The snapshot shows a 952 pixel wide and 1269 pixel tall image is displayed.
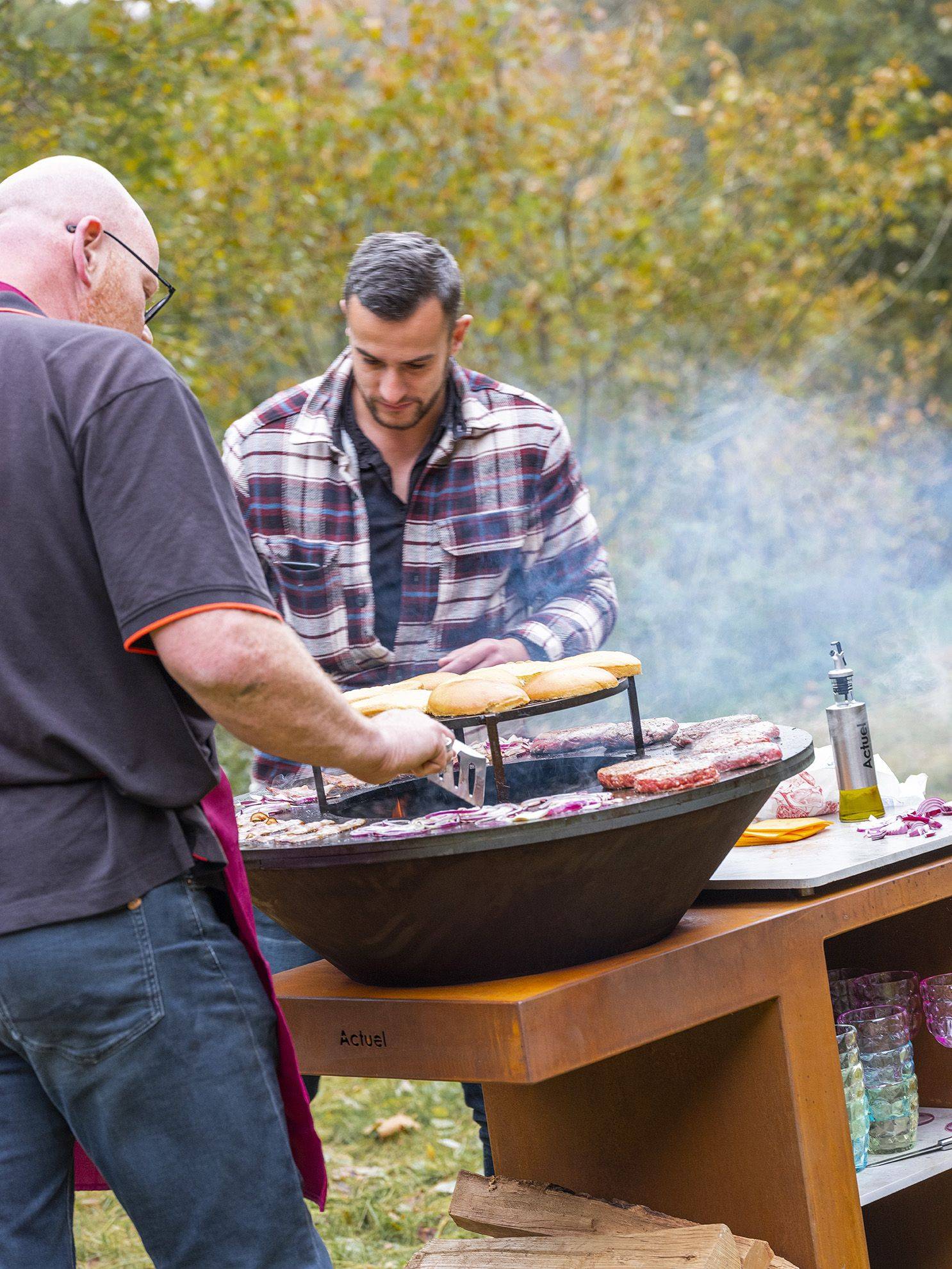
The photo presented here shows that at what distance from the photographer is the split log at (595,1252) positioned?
71.4 inches

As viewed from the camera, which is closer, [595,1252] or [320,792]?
[595,1252]

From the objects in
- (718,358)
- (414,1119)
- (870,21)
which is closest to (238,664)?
(414,1119)

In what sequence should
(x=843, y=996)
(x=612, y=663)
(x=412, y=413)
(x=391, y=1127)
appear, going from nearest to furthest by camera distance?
1. (x=612, y=663)
2. (x=843, y=996)
3. (x=412, y=413)
4. (x=391, y=1127)

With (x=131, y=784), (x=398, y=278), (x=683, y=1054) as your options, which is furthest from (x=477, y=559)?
(x=131, y=784)

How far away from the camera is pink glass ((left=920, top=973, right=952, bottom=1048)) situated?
2.36m

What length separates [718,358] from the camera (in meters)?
7.97

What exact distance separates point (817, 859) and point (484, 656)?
2.49 ft

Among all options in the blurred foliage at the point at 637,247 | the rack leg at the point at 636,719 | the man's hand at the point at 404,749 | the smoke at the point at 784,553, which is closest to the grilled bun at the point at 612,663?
the rack leg at the point at 636,719

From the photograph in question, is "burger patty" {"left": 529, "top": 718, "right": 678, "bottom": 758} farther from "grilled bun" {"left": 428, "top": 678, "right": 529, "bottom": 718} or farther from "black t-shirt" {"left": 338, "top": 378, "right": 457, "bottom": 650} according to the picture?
"black t-shirt" {"left": 338, "top": 378, "right": 457, "bottom": 650}

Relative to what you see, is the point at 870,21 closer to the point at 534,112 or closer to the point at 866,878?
the point at 534,112

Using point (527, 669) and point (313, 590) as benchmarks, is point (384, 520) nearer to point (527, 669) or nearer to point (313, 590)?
point (313, 590)

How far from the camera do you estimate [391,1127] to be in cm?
390

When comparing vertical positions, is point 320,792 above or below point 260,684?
below

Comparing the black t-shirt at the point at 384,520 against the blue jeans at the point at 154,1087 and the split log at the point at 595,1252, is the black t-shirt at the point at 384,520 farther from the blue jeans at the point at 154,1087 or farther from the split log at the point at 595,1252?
the blue jeans at the point at 154,1087
